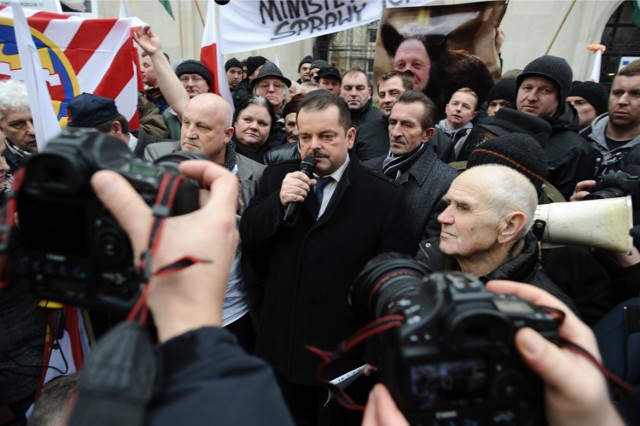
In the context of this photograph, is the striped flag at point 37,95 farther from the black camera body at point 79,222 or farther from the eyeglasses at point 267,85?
the eyeglasses at point 267,85

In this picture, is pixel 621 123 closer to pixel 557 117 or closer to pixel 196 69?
pixel 557 117

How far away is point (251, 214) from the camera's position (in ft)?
7.23

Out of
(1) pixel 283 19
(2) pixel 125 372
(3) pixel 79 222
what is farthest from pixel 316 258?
(1) pixel 283 19

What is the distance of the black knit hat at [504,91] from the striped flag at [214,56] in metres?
2.80

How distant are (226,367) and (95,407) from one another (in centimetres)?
17

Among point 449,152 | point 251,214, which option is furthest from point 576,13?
point 251,214

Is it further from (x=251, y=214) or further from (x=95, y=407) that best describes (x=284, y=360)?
(x=95, y=407)

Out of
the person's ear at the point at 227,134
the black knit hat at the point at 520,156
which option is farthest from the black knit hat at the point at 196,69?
the black knit hat at the point at 520,156

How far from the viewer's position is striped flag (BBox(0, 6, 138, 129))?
325 cm

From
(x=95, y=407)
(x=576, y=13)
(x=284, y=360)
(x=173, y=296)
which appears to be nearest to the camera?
(x=95, y=407)

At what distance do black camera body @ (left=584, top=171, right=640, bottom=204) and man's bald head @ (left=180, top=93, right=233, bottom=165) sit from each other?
6.70ft

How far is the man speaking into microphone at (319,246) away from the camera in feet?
6.93

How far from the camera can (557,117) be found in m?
3.12

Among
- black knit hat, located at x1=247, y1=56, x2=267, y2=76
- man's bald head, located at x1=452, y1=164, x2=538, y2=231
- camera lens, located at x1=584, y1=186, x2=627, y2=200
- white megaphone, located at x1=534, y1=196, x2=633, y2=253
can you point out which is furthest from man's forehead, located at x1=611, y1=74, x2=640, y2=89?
black knit hat, located at x1=247, y1=56, x2=267, y2=76
